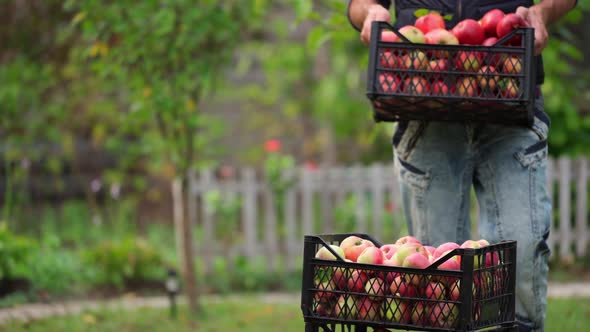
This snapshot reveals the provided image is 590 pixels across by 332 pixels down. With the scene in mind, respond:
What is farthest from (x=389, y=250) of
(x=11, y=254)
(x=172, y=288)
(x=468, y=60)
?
Answer: (x=11, y=254)

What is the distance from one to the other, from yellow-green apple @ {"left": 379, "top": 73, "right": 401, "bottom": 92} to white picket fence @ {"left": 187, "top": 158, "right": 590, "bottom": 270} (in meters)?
5.24

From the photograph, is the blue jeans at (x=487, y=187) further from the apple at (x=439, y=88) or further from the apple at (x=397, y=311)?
the apple at (x=397, y=311)

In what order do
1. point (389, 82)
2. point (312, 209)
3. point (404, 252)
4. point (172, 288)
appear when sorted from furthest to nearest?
point (312, 209) < point (172, 288) < point (389, 82) < point (404, 252)

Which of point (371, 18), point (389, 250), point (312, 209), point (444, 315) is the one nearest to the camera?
point (444, 315)

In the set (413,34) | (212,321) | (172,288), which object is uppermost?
(413,34)

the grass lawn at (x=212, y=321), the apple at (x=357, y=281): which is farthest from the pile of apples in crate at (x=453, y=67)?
the grass lawn at (x=212, y=321)

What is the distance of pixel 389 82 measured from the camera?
2371mm

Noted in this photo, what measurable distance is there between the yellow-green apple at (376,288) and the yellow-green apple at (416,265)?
0.06 meters

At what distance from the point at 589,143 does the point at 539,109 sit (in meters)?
5.92

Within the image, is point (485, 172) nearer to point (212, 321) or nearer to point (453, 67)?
point (453, 67)

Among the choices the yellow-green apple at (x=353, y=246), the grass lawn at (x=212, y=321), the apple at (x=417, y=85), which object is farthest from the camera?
the grass lawn at (x=212, y=321)

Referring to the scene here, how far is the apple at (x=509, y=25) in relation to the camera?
7.88ft

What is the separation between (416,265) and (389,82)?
1.88ft

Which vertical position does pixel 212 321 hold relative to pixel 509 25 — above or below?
below
